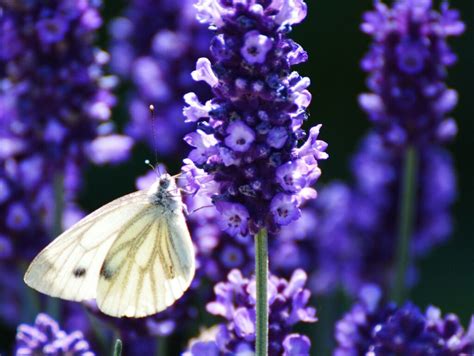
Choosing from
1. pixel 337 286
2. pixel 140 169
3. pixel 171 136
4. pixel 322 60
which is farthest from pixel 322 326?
pixel 322 60

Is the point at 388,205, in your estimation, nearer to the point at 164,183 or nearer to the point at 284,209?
the point at 164,183

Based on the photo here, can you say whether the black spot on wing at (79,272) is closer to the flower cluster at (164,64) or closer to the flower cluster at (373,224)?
the flower cluster at (164,64)

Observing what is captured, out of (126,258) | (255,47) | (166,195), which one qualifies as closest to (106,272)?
(126,258)

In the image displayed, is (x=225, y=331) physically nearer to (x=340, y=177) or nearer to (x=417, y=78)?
(x=417, y=78)

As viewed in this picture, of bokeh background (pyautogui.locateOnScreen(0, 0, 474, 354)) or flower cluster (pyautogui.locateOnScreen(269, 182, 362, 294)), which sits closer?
flower cluster (pyautogui.locateOnScreen(269, 182, 362, 294))

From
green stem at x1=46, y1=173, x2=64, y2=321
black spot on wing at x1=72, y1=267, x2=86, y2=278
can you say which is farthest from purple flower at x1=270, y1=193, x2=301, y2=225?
green stem at x1=46, y1=173, x2=64, y2=321

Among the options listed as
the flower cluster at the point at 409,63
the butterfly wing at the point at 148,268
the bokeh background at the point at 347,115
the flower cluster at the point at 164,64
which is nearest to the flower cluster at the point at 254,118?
the butterfly wing at the point at 148,268

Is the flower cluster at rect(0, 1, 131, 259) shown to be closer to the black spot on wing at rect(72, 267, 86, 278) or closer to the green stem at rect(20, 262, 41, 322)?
the green stem at rect(20, 262, 41, 322)
